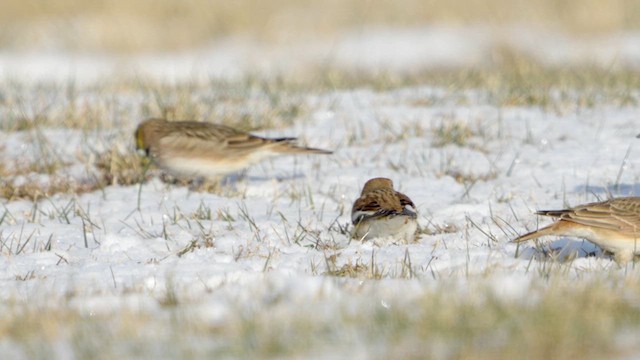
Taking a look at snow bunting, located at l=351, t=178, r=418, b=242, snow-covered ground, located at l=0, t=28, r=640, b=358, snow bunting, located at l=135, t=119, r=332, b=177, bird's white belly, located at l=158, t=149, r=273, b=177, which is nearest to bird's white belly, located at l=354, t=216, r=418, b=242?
snow bunting, located at l=351, t=178, r=418, b=242

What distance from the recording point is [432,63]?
1959 cm

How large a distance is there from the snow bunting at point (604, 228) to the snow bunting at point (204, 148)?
3.03 m

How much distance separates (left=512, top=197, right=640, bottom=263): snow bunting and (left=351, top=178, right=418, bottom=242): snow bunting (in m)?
0.75

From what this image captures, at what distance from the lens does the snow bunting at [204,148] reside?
8711 millimetres

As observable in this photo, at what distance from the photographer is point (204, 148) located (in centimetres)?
874

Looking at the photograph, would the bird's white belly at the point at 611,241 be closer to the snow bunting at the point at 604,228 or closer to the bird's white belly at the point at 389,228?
the snow bunting at the point at 604,228

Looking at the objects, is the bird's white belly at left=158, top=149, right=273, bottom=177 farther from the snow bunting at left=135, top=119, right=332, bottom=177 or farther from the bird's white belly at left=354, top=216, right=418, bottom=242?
the bird's white belly at left=354, top=216, right=418, bottom=242

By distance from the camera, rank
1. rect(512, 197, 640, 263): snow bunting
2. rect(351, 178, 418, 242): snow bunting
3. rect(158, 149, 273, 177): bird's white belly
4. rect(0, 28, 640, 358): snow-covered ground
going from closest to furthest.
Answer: rect(0, 28, 640, 358): snow-covered ground, rect(512, 197, 640, 263): snow bunting, rect(351, 178, 418, 242): snow bunting, rect(158, 149, 273, 177): bird's white belly

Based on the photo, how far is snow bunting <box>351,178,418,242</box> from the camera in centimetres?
645

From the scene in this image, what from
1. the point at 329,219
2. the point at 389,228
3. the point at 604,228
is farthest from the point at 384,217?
the point at 604,228

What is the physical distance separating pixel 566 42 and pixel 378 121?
10210 mm

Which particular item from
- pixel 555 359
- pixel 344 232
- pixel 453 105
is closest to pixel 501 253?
pixel 344 232

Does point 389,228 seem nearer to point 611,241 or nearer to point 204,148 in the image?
point 611,241

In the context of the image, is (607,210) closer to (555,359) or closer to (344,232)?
(344,232)
